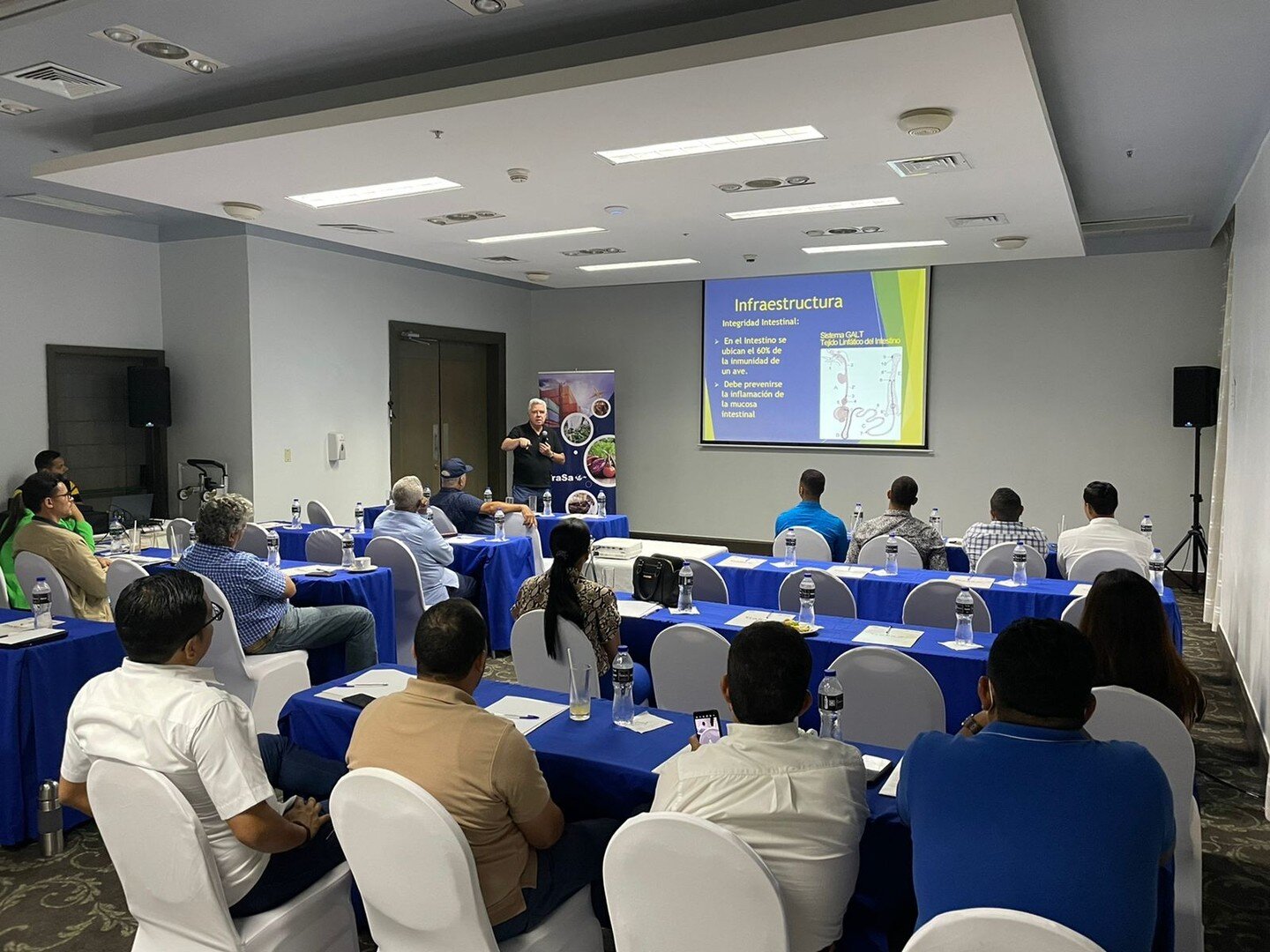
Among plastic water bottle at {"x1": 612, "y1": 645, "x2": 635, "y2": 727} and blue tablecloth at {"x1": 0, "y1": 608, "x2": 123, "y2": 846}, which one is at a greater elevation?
plastic water bottle at {"x1": 612, "y1": 645, "x2": 635, "y2": 727}

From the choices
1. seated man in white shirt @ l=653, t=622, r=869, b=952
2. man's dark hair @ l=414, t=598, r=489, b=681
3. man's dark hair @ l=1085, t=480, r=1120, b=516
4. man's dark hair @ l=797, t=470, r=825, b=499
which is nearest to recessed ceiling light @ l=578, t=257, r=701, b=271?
man's dark hair @ l=797, t=470, r=825, b=499

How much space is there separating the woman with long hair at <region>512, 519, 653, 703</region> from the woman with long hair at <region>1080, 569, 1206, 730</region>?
1.72 m

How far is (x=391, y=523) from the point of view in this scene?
5879mm

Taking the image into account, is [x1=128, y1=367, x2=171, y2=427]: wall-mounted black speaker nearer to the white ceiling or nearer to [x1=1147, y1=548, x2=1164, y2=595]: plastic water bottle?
the white ceiling

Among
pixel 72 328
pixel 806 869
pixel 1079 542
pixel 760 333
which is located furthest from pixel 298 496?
pixel 806 869

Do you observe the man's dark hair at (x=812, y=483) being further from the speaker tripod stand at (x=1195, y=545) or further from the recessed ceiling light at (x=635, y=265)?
the speaker tripod stand at (x=1195, y=545)

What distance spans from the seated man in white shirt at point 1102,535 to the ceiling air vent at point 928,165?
6.41ft

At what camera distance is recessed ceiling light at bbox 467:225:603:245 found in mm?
7211

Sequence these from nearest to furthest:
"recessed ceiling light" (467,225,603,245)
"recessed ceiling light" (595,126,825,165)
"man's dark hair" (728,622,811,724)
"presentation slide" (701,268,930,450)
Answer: "man's dark hair" (728,622,811,724), "recessed ceiling light" (595,126,825,165), "recessed ceiling light" (467,225,603,245), "presentation slide" (701,268,930,450)

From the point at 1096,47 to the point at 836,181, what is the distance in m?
1.58

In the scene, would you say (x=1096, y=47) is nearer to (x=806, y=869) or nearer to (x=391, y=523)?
(x=806, y=869)

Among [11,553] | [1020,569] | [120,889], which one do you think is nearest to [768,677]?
[120,889]

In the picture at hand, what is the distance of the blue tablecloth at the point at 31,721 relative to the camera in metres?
3.39

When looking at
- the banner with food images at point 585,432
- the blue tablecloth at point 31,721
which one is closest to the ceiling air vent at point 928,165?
the blue tablecloth at point 31,721
